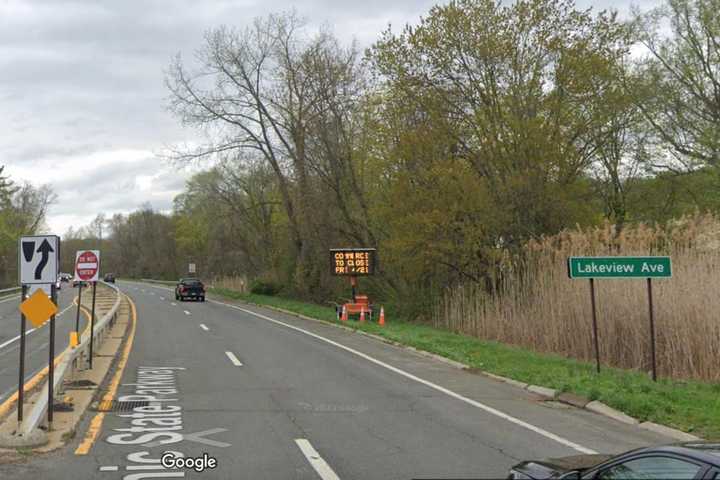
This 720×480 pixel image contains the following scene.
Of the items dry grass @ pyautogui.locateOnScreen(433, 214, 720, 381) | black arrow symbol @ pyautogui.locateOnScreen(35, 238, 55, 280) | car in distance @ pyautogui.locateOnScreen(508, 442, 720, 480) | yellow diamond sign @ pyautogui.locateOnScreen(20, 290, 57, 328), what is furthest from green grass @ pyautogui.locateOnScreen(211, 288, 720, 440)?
black arrow symbol @ pyautogui.locateOnScreen(35, 238, 55, 280)

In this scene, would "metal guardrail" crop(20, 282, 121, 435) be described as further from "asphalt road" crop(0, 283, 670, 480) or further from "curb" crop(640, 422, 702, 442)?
A: "curb" crop(640, 422, 702, 442)

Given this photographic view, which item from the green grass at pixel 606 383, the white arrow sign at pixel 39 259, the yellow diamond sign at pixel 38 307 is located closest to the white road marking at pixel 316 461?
the yellow diamond sign at pixel 38 307

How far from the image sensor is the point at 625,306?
52.1 feet

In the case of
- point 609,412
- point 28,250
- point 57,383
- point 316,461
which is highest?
point 28,250

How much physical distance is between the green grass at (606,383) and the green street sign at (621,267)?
6.28 feet

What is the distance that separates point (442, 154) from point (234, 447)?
22.5m

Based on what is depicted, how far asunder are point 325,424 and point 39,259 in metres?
4.37

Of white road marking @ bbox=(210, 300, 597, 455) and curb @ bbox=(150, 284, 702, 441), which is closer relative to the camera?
white road marking @ bbox=(210, 300, 597, 455)

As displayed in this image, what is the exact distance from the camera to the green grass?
10.3 m

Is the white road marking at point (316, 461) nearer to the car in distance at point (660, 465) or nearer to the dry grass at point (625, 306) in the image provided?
the car in distance at point (660, 465)

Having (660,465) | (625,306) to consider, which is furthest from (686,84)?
(660,465)

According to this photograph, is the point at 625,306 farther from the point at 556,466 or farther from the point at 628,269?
the point at 556,466

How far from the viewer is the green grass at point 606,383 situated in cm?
1034

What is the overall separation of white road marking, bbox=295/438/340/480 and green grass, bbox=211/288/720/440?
5.10m
